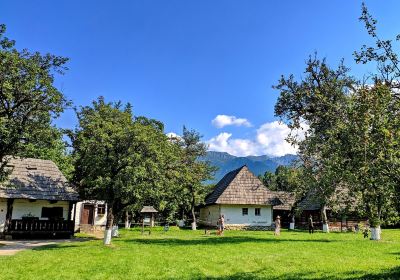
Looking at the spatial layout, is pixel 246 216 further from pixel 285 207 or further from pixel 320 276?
pixel 320 276

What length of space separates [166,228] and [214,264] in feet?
82.5

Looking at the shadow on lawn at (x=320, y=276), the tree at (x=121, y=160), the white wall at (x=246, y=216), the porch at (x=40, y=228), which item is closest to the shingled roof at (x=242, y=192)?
the white wall at (x=246, y=216)

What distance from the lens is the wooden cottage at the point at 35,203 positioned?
25.8 meters

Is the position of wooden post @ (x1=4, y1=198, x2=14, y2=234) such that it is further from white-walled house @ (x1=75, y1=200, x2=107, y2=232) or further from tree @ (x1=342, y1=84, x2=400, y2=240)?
tree @ (x1=342, y1=84, x2=400, y2=240)

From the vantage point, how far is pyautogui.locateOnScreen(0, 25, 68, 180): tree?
19.6 metres

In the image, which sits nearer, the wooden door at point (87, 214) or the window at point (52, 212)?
the window at point (52, 212)

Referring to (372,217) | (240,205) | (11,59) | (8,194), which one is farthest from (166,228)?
(372,217)

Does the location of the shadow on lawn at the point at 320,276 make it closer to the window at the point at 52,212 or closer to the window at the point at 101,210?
the window at the point at 52,212

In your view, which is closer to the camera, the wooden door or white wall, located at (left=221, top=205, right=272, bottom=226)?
the wooden door

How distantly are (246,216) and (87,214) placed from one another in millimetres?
17616

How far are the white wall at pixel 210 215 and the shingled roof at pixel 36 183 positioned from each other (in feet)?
64.1

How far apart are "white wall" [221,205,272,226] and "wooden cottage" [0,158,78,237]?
63.4 feet

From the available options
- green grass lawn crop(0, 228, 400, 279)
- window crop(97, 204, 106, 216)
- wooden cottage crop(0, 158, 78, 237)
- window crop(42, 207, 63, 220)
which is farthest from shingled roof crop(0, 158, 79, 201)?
window crop(97, 204, 106, 216)

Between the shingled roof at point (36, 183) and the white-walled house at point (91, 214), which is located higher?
the shingled roof at point (36, 183)
